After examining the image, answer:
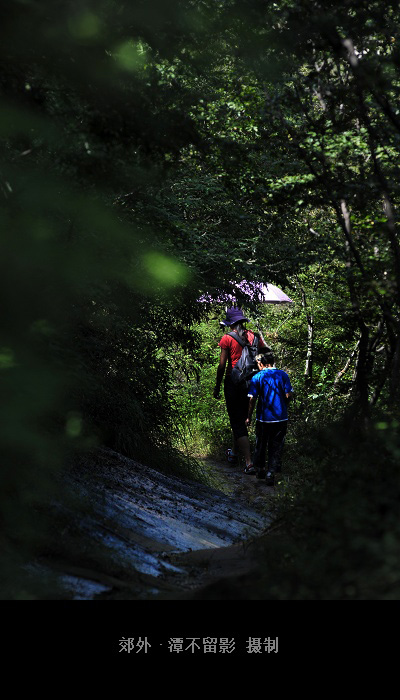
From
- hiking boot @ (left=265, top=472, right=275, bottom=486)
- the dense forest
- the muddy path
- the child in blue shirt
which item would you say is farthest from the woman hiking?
the dense forest

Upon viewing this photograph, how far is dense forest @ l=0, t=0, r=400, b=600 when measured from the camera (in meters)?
3.85

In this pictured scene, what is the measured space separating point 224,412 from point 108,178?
870 centimetres

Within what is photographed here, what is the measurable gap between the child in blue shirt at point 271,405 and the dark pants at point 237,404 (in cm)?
56

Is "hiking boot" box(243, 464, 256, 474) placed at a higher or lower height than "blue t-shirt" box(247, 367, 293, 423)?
lower

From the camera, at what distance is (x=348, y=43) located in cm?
545

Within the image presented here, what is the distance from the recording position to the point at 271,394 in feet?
30.5

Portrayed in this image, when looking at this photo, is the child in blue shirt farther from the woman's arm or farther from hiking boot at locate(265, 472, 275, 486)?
the woman's arm

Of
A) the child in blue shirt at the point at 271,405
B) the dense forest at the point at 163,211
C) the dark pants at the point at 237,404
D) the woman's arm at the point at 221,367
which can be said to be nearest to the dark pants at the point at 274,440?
the child in blue shirt at the point at 271,405

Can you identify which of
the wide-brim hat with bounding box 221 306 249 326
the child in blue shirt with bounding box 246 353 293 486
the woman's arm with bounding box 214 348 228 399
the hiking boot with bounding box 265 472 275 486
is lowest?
the hiking boot with bounding box 265 472 275 486

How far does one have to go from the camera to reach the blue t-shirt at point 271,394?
927 centimetres

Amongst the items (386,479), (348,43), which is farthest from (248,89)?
(386,479)

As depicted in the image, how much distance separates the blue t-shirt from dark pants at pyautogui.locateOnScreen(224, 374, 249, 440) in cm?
69

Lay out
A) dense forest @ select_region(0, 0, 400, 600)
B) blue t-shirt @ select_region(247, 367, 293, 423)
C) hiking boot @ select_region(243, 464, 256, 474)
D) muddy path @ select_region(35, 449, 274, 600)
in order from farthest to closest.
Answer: hiking boot @ select_region(243, 464, 256, 474) < blue t-shirt @ select_region(247, 367, 293, 423) < muddy path @ select_region(35, 449, 274, 600) < dense forest @ select_region(0, 0, 400, 600)

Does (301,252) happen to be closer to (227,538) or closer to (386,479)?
(227,538)
